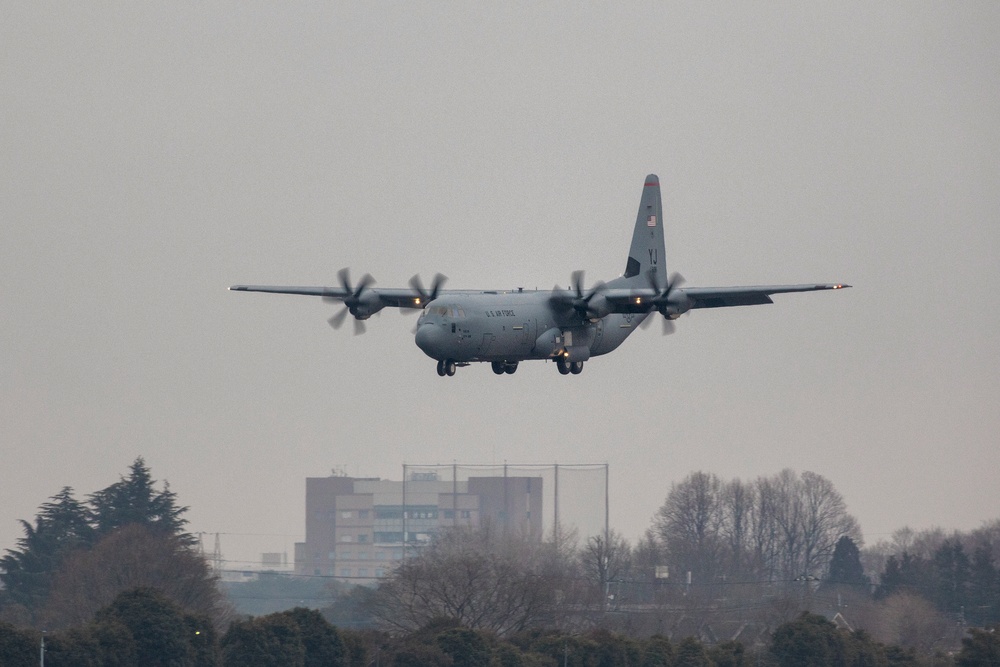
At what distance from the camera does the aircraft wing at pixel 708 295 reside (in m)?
47.5

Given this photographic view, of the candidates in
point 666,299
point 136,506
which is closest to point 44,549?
point 136,506

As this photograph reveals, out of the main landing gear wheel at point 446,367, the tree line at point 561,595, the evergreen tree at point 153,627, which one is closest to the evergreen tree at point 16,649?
the tree line at point 561,595

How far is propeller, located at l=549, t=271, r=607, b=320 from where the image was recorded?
47.2 m

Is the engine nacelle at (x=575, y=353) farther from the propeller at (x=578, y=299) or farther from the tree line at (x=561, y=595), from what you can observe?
the tree line at (x=561, y=595)

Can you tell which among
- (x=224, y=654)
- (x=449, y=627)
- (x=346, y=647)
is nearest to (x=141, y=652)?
(x=224, y=654)

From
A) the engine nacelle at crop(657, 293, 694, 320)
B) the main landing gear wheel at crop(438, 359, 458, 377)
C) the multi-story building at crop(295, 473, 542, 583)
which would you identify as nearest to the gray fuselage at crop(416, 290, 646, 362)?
the main landing gear wheel at crop(438, 359, 458, 377)

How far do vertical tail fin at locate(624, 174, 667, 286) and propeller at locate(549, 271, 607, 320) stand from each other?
6.13 meters

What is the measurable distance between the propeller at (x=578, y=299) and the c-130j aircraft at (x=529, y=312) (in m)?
0.03

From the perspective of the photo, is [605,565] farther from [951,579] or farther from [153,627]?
[153,627]

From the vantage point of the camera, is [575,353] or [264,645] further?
[575,353]

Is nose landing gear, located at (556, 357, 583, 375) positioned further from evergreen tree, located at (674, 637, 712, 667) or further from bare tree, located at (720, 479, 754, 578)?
bare tree, located at (720, 479, 754, 578)

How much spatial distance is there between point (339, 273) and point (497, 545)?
22.0 meters

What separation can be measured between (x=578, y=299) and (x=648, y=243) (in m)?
7.80

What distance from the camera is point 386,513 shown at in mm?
115875
